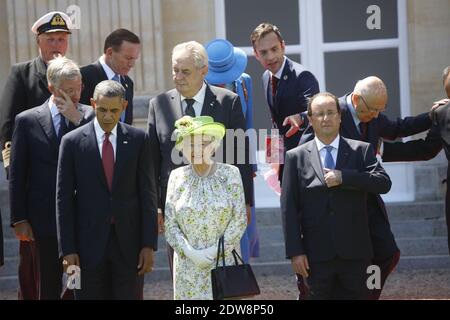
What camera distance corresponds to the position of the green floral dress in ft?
21.6

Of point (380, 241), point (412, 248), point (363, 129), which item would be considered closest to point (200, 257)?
point (380, 241)

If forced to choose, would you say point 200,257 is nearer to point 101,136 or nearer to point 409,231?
point 101,136

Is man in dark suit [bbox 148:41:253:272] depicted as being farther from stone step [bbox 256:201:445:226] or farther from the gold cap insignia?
stone step [bbox 256:201:445:226]

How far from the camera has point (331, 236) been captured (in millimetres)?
6781

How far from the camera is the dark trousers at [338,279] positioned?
6824 mm

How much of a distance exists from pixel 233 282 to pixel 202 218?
0.45 meters

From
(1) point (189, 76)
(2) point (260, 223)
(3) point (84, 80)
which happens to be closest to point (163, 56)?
(2) point (260, 223)

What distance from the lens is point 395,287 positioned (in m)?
9.34

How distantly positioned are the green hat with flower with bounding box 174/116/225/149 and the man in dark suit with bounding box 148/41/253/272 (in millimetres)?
459

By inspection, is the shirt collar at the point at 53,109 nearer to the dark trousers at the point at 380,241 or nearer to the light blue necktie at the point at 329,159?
the light blue necktie at the point at 329,159

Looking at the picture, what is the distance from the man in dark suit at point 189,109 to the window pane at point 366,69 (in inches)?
155

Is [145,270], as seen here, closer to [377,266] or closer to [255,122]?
[377,266]

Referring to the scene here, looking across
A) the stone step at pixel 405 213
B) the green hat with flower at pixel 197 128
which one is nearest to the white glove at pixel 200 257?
the green hat with flower at pixel 197 128

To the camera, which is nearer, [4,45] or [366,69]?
[4,45]
